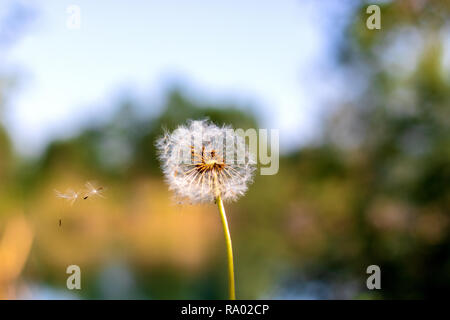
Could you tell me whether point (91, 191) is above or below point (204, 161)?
below

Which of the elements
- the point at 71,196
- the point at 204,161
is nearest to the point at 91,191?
the point at 71,196

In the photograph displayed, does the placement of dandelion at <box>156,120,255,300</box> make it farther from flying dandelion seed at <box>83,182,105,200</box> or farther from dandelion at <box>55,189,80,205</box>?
dandelion at <box>55,189,80,205</box>

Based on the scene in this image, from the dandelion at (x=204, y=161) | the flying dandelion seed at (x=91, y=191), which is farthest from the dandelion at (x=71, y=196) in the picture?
the dandelion at (x=204, y=161)

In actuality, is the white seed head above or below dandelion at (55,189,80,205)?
above

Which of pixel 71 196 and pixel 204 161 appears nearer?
pixel 71 196

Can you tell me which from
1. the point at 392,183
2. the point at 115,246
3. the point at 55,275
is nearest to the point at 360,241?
the point at 392,183

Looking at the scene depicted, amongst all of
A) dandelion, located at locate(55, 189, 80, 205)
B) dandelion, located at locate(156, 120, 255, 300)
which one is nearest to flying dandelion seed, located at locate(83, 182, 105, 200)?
dandelion, located at locate(55, 189, 80, 205)

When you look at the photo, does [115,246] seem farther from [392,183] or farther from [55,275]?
[392,183]

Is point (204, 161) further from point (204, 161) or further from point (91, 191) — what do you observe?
point (91, 191)
